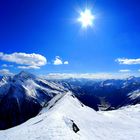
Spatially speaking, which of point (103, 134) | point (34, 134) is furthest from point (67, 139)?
point (103, 134)

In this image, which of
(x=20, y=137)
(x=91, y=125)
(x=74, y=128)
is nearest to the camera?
(x=20, y=137)

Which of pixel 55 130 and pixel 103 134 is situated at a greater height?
pixel 55 130

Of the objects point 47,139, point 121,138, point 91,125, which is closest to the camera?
point 47,139

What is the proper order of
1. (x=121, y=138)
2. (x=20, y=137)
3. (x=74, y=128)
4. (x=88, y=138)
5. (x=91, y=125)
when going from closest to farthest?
(x=20, y=137) < (x=88, y=138) < (x=74, y=128) < (x=121, y=138) < (x=91, y=125)

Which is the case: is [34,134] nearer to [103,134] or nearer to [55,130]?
[55,130]

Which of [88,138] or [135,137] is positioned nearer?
[88,138]

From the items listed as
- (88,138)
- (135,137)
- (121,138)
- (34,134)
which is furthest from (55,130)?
(135,137)

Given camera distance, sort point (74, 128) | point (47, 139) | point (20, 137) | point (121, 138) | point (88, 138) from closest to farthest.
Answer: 1. point (47, 139)
2. point (20, 137)
3. point (88, 138)
4. point (74, 128)
5. point (121, 138)

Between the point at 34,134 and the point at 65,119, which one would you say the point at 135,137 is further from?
the point at 34,134

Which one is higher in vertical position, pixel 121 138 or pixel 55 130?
pixel 55 130
